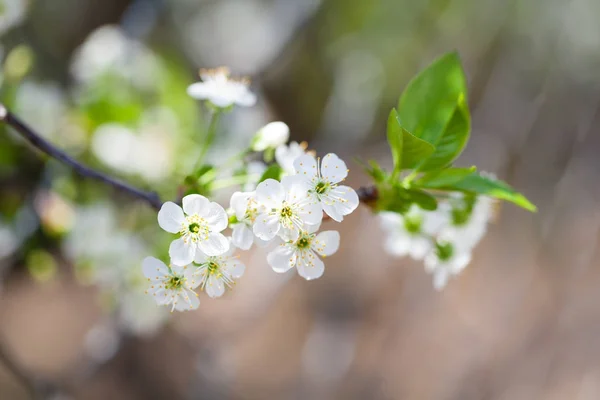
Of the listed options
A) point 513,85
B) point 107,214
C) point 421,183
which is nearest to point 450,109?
point 421,183

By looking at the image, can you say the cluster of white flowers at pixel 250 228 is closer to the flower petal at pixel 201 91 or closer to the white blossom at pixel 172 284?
the white blossom at pixel 172 284

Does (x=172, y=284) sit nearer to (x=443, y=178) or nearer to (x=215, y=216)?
(x=215, y=216)

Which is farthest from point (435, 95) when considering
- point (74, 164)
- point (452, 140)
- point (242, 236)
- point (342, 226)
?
point (342, 226)

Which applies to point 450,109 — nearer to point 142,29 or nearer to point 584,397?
point 142,29

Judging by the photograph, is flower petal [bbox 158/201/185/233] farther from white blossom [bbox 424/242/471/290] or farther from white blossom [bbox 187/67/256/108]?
white blossom [bbox 424/242/471/290]

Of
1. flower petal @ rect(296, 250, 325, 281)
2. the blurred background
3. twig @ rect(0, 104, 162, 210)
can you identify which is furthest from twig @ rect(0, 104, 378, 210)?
the blurred background

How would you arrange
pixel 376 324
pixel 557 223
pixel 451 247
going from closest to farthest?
pixel 451 247 → pixel 376 324 → pixel 557 223

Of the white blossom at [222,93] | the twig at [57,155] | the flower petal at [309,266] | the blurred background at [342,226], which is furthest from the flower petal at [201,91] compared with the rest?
the blurred background at [342,226]
